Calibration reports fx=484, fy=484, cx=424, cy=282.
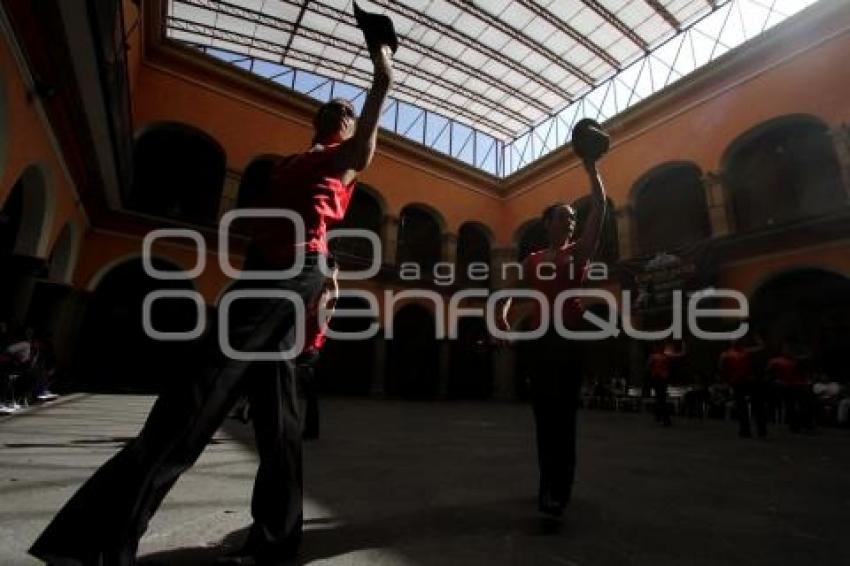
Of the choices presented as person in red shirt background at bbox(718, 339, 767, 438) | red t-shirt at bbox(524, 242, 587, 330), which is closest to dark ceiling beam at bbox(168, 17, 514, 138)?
person in red shirt background at bbox(718, 339, 767, 438)

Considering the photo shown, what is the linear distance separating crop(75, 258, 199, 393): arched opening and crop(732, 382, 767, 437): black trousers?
1213 cm

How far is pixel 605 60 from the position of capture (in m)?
16.0

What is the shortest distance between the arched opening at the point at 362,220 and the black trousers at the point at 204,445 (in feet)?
47.4

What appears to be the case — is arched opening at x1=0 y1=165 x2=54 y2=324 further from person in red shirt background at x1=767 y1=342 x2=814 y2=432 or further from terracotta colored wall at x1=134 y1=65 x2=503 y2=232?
person in red shirt background at x1=767 y1=342 x2=814 y2=432

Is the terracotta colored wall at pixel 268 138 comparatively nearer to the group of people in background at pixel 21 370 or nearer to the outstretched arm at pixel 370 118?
the group of people in background at pixel 21 370

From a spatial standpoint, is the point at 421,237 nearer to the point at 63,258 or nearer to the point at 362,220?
the point at 362,220

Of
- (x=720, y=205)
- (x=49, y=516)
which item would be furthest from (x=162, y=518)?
(x=720, y=205)

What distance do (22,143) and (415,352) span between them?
1293 cm

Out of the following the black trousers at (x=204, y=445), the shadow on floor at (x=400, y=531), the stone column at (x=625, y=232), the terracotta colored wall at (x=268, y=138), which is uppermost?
the terracotta colored wall at (x=268, y=138)


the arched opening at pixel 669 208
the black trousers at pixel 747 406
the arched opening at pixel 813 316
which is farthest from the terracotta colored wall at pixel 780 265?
the black trousers at pixel 747 406

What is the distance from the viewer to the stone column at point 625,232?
14867 mm

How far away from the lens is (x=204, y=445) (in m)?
1.47

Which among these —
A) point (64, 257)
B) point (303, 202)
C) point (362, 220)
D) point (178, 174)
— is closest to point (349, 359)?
point (362, 220)

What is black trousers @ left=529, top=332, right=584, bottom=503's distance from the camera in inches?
92.4
